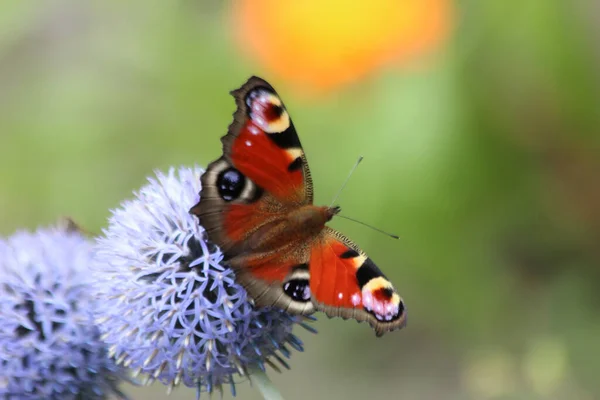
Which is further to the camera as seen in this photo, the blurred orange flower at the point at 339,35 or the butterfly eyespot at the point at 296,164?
the blurred orange flower at the point at 339,35

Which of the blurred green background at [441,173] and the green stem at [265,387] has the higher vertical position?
the blurred green background at [441,173]

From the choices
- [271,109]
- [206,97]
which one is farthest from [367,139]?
[271,109]

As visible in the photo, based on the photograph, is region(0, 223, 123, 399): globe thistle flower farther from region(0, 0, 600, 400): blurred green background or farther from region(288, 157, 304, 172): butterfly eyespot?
region(0, 0, 600, 400): blurred green background

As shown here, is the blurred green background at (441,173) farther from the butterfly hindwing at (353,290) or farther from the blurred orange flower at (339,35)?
the butterfly hindwing at (353,290)

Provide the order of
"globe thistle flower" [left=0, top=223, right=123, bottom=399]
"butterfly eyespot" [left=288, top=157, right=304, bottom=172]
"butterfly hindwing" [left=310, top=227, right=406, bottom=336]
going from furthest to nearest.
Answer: "globe thistle flower" [left=0, top=223, right=123, bottom=399]
"butterfly eyespot" [left=288, top=157, right=304, bottom=172]
"butterfly hindwing" [left=310, top=227, right=406, bottom=336]

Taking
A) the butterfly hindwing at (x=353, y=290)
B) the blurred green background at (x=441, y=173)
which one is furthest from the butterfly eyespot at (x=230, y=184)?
the blurred green background at (x=441, y=173)

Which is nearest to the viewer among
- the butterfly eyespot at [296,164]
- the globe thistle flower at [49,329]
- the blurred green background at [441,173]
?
the butterfly eyespot at [296,164]

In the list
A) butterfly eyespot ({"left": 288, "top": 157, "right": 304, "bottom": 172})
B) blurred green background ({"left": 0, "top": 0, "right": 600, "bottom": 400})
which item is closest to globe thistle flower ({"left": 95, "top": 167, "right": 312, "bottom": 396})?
butterfly eyespot ({"left": 288, "top": 157, "right": 304, "bottom": 172})
